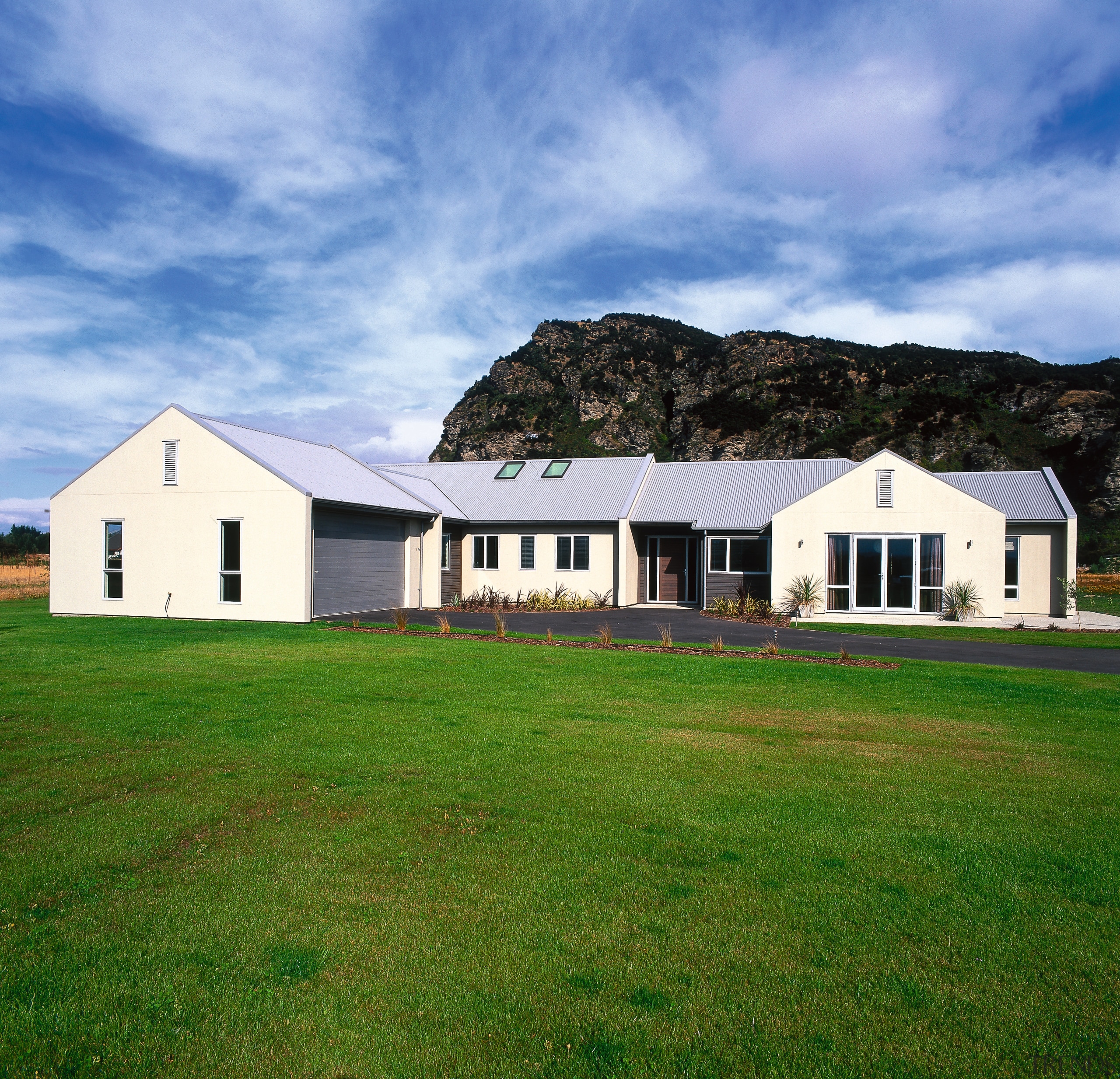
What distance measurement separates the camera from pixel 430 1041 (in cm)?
302

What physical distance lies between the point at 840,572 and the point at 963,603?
3399mm

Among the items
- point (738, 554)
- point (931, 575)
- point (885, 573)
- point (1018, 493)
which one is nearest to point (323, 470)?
point (738, 554)

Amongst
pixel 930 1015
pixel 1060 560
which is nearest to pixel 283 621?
pixel 930 1015

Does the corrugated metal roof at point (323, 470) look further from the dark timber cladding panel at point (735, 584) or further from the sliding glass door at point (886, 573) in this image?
the sliding glass door at point (886, 573)

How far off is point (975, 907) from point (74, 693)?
9563 mm

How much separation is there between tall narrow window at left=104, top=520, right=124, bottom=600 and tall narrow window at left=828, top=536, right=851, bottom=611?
20.3m

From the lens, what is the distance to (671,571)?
28062 mm

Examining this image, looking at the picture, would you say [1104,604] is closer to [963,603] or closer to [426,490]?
[963,603]

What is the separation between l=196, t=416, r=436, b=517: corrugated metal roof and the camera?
21.1 metres

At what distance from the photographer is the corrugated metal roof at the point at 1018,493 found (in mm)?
24828

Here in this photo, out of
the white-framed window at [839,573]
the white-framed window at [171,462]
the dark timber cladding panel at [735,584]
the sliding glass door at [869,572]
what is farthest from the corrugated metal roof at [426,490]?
the sliding glass door at [869,572]

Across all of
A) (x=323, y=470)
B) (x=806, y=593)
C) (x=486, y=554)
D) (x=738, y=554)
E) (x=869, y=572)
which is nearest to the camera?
(x=869, y=572)

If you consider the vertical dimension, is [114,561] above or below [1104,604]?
above

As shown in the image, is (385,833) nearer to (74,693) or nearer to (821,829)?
(821,829)
